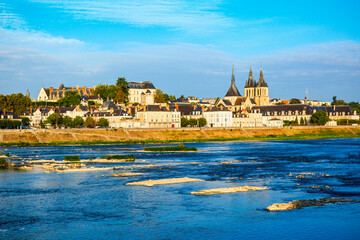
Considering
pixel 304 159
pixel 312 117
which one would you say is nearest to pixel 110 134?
pixel 304 159

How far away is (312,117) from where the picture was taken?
528ft

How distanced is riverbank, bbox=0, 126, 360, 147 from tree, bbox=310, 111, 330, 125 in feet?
22.9

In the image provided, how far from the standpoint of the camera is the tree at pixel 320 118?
157000 mm

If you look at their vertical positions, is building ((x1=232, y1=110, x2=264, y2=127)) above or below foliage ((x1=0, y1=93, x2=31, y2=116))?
below

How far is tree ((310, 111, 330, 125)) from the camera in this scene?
515 feet

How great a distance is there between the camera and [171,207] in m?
35.9

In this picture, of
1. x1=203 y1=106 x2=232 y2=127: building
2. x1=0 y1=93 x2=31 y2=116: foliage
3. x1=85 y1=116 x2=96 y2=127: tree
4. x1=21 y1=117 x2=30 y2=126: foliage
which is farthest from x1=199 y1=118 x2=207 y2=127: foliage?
x1=0 y1=93 x2=31 y2=116: foliage

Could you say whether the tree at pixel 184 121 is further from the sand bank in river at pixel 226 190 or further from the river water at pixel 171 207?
the sand bank in river at pixel 226 190

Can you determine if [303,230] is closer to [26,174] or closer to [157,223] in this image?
[157,223]

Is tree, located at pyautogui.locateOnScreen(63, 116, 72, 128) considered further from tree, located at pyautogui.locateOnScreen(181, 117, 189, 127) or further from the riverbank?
tree, located at pyautogui.locateOnScreen(181, 117, 189, 127)

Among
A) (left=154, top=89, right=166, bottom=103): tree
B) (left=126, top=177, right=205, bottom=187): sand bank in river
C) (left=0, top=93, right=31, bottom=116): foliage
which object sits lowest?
(left=126, top=177, right=205, bottom=187): sand bank in river

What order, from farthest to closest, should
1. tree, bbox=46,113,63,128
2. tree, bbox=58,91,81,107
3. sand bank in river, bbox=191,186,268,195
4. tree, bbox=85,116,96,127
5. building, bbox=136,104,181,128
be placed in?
tree, bbox=58,91,81,107
building, bbox=136,104,181,128
tree, bbox=46,113,63,128
tree, bbox=85,116,96,127
sand bank in river, bbox=191,186,268,195

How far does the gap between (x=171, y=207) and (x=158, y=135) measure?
3380 inches

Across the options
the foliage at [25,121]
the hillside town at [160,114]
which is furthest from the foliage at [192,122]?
the foliage at [25,121]
